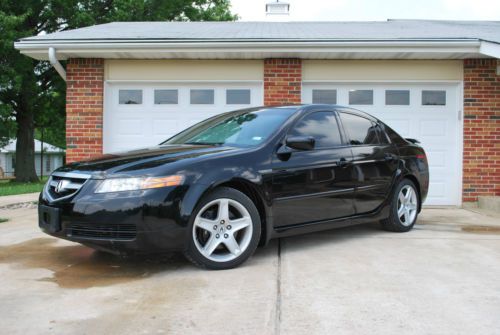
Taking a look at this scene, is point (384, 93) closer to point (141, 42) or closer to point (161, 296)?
point (141, 42)

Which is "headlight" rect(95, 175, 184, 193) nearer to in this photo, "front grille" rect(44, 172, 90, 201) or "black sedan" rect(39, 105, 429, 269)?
"black sedan" rect(39, 105, 429, 269)

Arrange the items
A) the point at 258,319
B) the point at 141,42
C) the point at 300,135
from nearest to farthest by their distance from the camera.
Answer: the point at 258,319 → the point at 300,135 → the point at 141,42

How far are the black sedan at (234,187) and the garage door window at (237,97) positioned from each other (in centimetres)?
348

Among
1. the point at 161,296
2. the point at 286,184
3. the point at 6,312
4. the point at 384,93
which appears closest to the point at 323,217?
the point at 286,184

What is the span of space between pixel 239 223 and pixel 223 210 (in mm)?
200

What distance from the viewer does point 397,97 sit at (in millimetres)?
9000

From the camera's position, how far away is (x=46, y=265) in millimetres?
4453

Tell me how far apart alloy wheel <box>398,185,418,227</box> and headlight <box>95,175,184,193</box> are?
10.4 feet

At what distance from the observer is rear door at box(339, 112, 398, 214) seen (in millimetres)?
5355

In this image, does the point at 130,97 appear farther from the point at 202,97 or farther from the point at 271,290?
the point at 271,290

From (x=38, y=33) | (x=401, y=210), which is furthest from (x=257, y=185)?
(x=38, y=33)

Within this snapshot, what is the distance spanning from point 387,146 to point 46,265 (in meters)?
3.88

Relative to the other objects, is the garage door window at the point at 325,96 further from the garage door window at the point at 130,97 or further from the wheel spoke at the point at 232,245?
the wheel spoke at the point at 232,245

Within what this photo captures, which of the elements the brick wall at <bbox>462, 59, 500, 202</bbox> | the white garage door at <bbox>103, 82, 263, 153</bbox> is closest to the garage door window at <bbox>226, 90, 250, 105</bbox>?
the white garage door at <bbox>103, 82, 263, 153</bbox>
